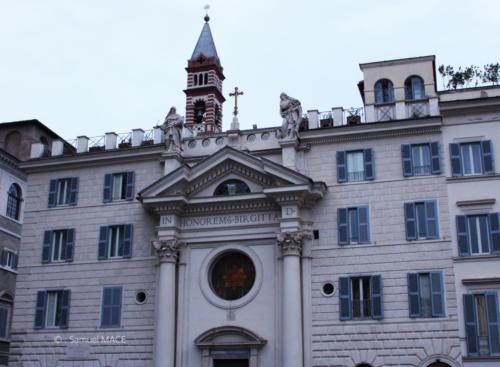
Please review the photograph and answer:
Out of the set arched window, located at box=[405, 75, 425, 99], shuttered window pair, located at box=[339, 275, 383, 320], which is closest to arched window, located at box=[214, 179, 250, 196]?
shuttered window pair, located at box=[339, 275, 383, 320]

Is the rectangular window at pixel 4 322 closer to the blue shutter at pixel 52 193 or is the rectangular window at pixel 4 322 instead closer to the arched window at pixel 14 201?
the arched window at pixel 14 201

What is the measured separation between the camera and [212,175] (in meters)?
36.2

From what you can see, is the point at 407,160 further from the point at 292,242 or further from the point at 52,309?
the point at 52,309

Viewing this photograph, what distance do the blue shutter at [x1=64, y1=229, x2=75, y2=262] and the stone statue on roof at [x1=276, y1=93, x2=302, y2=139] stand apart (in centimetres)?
1243

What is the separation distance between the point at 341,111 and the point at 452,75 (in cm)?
756

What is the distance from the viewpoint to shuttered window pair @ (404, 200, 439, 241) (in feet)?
107

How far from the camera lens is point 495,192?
1270 inches

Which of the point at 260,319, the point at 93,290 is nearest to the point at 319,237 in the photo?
the point at 260,319

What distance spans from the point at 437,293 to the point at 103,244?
17.3m

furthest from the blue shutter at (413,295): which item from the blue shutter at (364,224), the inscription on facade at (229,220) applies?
the inscription on facade at (229,220)

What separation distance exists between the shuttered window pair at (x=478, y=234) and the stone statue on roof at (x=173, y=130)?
48.8 ft

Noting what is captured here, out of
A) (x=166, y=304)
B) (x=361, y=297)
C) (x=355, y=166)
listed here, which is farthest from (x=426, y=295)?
(x=166, y=304)

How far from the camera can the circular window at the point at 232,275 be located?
3497cm

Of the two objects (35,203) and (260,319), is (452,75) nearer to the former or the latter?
(260,319)
